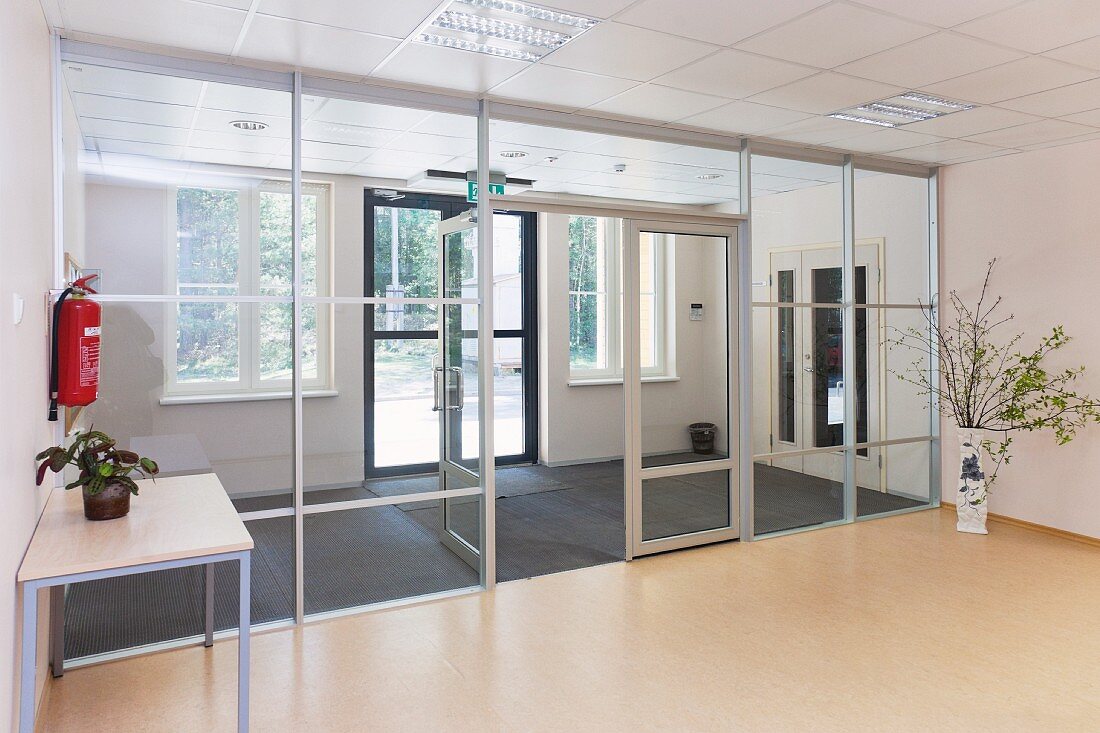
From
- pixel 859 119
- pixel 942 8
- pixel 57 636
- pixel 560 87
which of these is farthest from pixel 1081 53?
pixel 57 636

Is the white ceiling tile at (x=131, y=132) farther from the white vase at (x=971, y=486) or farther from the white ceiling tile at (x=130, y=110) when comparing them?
the white vase at (x=971, y=486)

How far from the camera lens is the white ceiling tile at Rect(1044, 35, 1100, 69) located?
3.52m

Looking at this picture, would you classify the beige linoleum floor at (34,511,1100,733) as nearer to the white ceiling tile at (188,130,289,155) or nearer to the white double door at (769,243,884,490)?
the white double door at (769,243,884,490)

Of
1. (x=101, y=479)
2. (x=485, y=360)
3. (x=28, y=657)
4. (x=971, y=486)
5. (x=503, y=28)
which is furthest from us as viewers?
(x=971, y=486)

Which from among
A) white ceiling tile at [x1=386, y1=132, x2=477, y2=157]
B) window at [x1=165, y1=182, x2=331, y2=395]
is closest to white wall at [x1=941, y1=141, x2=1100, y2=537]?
white ceiling tile at [x1=386, y1=132, x2=477, y2=157]

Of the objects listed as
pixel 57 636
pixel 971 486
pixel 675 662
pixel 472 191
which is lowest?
pixel 675 662

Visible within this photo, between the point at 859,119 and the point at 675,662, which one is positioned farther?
the point at 859,119

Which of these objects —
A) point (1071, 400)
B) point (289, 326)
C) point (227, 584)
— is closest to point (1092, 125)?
point (1071, 400)

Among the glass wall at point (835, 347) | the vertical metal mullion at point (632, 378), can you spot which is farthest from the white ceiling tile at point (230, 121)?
the glass wall at point (835, 347)

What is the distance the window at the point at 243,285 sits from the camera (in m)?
3.63

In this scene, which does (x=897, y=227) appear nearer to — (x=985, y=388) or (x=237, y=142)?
(x=985, y=388)

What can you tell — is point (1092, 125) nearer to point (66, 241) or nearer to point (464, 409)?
point (464, 409)

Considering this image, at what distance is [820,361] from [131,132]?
4.51 meters

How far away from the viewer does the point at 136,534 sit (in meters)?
2.52
